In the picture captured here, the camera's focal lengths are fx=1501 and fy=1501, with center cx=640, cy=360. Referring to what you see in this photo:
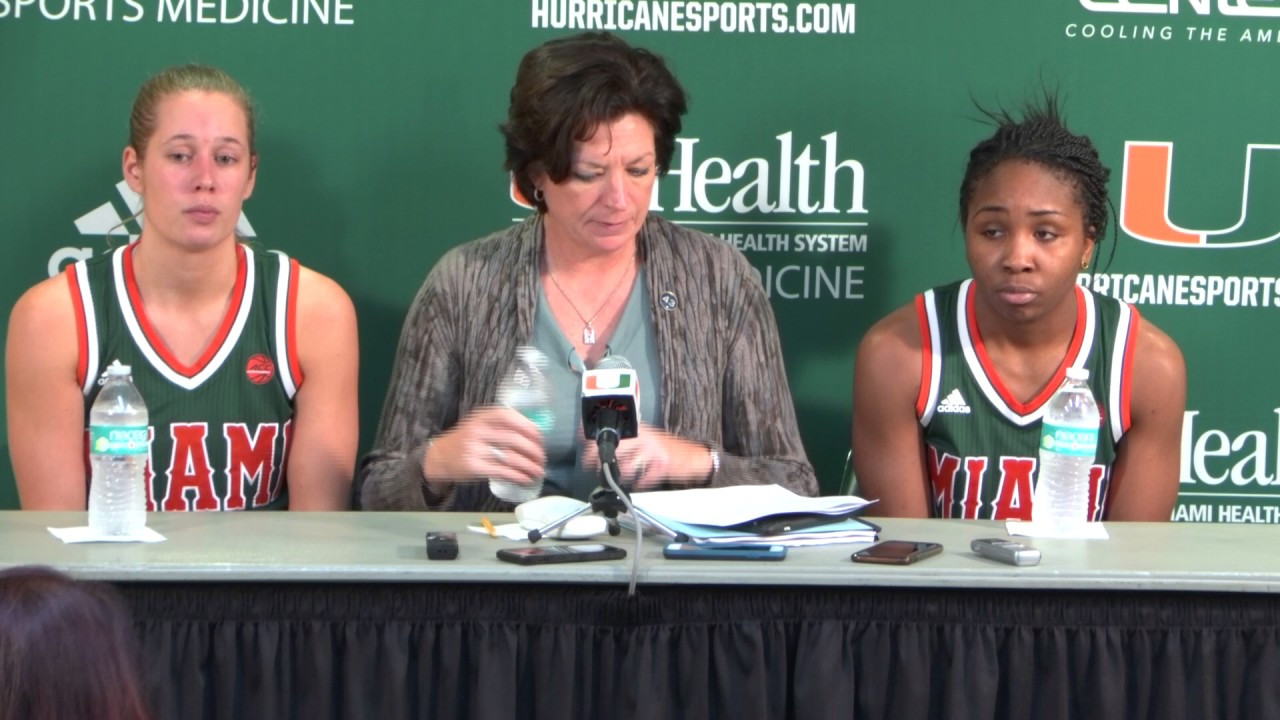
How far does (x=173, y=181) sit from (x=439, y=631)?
3.93 feet

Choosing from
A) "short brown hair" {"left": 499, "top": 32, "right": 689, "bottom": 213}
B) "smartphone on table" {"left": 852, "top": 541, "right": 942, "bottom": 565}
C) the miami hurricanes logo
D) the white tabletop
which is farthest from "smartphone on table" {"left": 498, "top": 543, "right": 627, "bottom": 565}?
the miami hurricanes logo

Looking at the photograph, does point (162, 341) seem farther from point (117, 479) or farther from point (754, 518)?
point (754, 518)

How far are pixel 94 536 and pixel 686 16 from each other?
1.72m

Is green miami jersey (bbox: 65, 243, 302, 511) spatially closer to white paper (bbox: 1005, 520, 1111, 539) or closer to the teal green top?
the teal green top

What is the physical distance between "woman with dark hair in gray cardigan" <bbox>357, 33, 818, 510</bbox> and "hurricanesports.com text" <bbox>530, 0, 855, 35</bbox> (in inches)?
19.0

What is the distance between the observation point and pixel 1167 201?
127 inches

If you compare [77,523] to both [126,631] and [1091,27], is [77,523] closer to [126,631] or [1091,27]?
[126,631]

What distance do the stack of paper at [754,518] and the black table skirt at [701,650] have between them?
0.46ft

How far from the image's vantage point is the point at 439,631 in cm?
197

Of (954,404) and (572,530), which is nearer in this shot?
(572,530)

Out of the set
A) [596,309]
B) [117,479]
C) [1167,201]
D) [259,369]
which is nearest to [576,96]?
[596,309]

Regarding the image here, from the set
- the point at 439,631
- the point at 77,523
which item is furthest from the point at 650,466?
the point at 77,523

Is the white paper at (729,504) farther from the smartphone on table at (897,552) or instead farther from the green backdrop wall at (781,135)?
the green backdrop wall at (781,135)

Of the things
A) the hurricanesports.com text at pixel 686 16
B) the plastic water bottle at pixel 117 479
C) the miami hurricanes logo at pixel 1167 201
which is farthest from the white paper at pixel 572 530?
the miami hurricanes logo at pixel 1167 201
